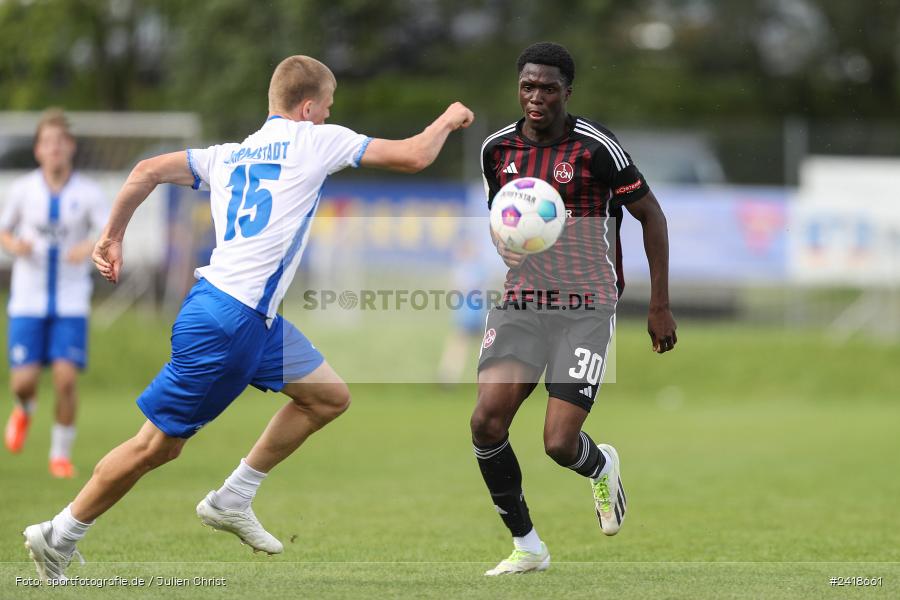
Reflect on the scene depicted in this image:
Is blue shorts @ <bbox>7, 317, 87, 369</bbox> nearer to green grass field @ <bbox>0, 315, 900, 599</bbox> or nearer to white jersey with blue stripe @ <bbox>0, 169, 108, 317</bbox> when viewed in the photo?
white jersey with blue stripe @ <bbox>0, 169, 108, 317</bbox>

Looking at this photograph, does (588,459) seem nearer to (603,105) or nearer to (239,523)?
(239,523)

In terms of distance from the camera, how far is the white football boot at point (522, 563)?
6.16m

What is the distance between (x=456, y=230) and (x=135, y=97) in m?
11.7

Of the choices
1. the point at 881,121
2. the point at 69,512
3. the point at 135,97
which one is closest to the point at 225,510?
the point at 69,512

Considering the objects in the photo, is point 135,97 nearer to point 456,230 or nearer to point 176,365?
point 456,230

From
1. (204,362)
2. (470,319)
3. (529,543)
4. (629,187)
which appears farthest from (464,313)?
(204,362)

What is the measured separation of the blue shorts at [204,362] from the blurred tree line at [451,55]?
14706 millimetres

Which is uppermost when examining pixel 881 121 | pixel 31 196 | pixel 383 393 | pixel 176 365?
pixel 881 121

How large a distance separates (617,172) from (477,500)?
154 inches

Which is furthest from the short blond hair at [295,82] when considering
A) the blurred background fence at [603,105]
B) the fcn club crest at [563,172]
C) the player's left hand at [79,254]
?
the blurred background fence at [603,105]

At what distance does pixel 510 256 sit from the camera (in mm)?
6102

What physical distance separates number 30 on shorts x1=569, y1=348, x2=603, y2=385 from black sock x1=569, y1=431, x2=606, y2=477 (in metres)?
0.31

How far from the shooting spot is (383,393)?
1922cm

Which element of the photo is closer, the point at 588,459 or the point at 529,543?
the point at 529,543
